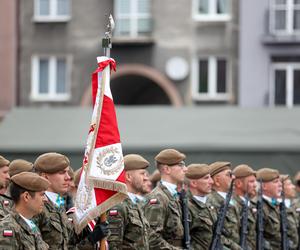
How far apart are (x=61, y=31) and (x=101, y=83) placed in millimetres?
23380

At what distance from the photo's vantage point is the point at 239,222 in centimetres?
1229

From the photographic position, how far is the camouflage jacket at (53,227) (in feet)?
29.8

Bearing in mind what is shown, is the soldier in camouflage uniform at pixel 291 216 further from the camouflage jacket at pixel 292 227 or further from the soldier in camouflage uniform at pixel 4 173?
the soldier in camouflage uniform at pixel 4 173

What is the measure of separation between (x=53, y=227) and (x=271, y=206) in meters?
5.14

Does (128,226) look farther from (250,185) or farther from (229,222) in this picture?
(250,185)

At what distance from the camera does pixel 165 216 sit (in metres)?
10.6

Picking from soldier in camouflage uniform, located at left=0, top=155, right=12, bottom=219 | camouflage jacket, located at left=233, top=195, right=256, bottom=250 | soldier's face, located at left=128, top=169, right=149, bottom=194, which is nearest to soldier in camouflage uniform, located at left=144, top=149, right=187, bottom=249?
soldier's face, located at left=128, top=169, right=149, bottom=194

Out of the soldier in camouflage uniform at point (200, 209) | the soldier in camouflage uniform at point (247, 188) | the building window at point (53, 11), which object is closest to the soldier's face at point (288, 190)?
the soldier in camouflage uniform at point (247, 188)

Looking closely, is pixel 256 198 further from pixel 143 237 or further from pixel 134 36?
pixel 134 36

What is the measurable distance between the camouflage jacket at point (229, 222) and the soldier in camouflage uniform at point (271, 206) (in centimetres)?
132

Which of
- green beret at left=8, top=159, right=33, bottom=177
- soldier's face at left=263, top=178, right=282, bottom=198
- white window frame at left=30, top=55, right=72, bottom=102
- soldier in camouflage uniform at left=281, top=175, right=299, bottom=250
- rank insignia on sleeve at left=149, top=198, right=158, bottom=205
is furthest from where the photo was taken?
white window frame at left=30, top=55, right=72, bottom=102

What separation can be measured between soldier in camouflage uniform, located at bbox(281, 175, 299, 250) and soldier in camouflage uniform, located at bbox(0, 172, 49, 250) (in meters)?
6.24

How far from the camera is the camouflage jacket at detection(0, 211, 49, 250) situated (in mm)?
7730

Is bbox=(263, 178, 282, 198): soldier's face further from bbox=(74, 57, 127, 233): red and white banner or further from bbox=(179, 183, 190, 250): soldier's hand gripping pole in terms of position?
bbox=(74, 57, 127, 233): red and white banner
